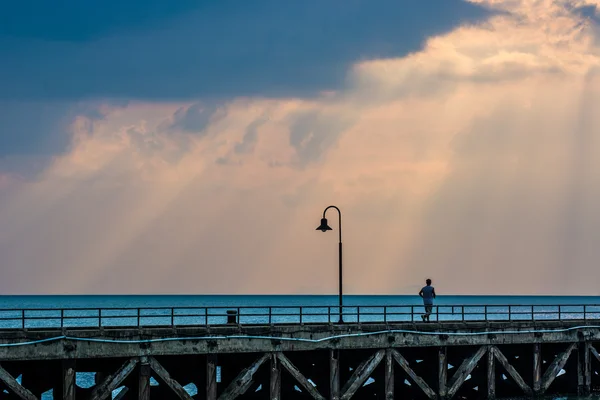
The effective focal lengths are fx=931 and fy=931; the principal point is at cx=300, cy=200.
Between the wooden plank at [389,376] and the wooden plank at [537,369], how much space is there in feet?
24.7

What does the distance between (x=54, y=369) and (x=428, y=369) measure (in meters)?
15.7

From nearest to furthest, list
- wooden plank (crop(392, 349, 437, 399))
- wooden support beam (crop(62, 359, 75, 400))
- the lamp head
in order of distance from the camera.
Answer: wooden support beam (crop(62, 359, 75, 400)) < wooden plank (crop(392, 349, 437, 399)) < the lamp head

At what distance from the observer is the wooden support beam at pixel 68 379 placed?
103 ft

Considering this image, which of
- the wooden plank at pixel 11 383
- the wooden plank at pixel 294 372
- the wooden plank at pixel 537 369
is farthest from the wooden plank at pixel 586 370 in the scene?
the wooden plank at pixel 11 383

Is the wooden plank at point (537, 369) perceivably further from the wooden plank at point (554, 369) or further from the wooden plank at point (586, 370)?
the wooden plank at point (586, 370)

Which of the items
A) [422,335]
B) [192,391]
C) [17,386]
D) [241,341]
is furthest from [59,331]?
[192,391]

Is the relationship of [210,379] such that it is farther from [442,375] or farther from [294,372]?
[442,375]

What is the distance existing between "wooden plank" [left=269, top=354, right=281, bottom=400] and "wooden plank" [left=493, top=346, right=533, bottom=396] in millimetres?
10087

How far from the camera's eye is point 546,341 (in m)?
40.8

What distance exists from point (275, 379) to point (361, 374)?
370 cm

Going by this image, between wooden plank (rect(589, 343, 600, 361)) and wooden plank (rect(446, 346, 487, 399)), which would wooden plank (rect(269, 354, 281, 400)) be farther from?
wooden plank (rect(589, 343, 600, 361))

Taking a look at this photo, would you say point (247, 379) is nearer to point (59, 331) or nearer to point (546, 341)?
point (59, 331)

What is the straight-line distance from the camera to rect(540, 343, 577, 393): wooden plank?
40625mm

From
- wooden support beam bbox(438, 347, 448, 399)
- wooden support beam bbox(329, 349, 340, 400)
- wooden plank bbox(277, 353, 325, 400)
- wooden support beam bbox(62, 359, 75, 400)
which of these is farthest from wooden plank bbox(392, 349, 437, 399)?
wooden support beam bbox(62, 359, 75, 400)
